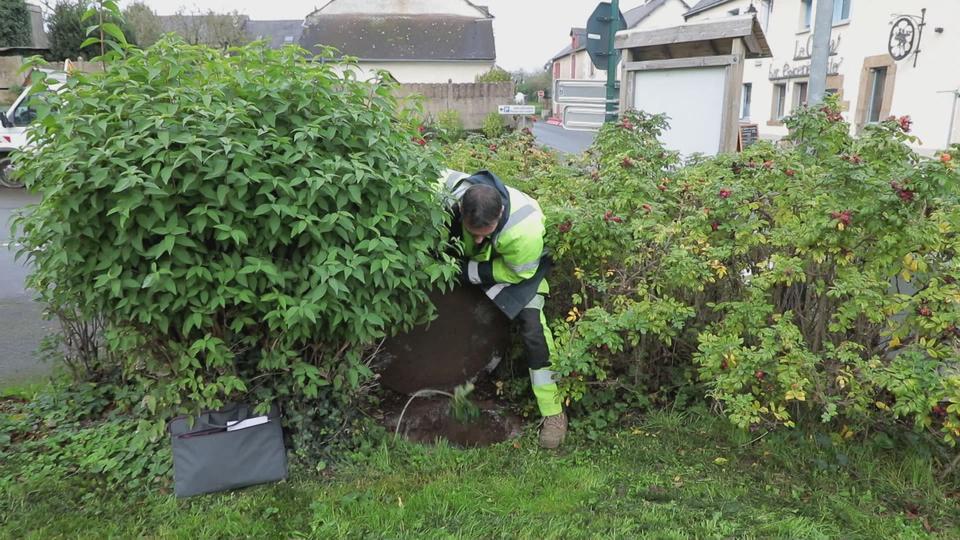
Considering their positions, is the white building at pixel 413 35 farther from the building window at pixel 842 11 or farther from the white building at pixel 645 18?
the building window at pixel 842 11

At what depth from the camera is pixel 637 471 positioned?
3.36m

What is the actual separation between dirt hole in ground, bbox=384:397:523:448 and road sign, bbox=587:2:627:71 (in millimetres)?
4621

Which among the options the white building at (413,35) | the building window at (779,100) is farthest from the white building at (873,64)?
the white building at (413,35)

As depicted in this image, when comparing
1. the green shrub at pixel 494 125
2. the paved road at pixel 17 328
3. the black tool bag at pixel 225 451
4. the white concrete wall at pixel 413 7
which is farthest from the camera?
the white concrete wall at pixel 413 7

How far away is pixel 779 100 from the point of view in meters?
26.7

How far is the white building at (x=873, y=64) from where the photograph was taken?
1691 cm

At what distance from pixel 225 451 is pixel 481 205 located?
5.59ft

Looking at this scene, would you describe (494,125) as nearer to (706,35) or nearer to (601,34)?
(601,34)

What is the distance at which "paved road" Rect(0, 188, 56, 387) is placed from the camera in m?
4.59

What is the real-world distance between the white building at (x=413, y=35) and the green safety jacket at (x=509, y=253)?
111ft

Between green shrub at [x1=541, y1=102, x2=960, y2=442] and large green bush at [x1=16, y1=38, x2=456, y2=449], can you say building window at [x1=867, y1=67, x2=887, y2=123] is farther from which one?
large green bush at [x1=16, y1=38, x2=456, y2=449]

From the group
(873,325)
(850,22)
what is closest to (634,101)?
(873,325)

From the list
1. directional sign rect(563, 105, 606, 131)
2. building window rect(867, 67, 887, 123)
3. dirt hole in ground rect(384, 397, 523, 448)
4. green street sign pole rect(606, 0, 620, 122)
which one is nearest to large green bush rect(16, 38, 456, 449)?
dirt hole in ground rect(384, 397, 523, 448)

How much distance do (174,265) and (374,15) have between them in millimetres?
40884
